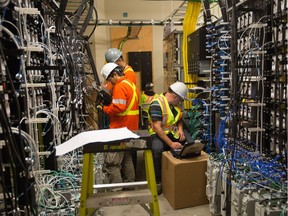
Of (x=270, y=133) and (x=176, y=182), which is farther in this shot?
(x=176, y=182)

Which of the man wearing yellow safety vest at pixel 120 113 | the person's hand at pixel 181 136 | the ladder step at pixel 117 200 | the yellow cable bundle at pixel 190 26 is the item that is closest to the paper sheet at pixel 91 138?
the ladder step at pixel 117 200

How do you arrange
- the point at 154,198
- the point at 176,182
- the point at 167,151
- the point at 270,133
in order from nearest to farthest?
the point at 154,198, the point at 270,133, the point at 176,182, the point at 167,151

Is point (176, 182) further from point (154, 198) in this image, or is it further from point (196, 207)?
point (154, 198)

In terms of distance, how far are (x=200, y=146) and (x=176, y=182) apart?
46cm

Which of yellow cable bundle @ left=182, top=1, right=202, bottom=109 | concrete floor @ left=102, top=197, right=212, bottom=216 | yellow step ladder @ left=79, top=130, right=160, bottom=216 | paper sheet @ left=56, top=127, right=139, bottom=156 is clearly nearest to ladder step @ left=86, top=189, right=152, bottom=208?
yellow step ladder @ left=79, top=130, right=160, bottom=216

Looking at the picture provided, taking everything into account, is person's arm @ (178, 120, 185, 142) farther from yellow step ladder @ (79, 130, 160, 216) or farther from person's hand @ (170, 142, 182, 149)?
yellow step ladder @ (79, 130, 160, 216)

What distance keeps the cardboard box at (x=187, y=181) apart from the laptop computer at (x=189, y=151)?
0.05 m

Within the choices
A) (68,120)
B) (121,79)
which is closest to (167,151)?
(121,79)

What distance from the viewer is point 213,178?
8.03ft

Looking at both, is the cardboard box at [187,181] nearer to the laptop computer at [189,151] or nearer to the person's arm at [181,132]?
the laptop computer at [189,151]

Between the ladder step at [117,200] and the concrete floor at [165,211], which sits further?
the concrete floor at [165,211]

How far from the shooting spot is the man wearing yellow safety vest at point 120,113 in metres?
2.76

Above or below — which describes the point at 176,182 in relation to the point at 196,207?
above

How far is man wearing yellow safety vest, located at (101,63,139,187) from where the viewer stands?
2.76 m
